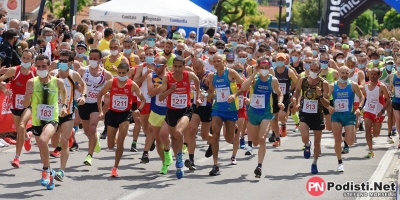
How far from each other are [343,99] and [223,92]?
82.8 inches

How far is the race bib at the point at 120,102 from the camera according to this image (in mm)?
12930

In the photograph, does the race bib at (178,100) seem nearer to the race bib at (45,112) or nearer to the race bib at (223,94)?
the race bib at (223,94)

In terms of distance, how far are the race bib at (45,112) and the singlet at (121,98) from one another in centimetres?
152

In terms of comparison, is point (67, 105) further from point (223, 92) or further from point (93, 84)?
point (223, 92)

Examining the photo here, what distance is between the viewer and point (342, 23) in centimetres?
3838

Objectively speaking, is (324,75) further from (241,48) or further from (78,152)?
(78,152)

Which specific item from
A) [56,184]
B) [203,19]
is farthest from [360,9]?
[56,184]

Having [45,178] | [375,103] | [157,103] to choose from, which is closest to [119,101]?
[157,103]

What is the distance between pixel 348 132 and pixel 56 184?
523 centimetres

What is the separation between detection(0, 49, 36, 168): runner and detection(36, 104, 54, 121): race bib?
1.18 meters

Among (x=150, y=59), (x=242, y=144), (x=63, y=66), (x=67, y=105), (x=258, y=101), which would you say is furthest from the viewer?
(x=242, y=144)

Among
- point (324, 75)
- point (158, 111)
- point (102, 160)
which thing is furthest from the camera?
point (324, 75)

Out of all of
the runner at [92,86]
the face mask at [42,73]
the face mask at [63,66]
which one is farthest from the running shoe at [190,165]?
the face mask at [42,73]

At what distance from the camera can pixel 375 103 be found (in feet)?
55.4
